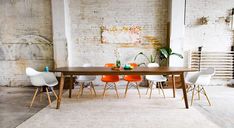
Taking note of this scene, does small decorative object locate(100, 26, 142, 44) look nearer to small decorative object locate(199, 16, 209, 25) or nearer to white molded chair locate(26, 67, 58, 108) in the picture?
small decorative object locate(199, 16, 209, 25)

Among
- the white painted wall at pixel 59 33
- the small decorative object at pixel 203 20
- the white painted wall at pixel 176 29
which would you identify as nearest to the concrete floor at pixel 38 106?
the white painted wall at pixel 176 29

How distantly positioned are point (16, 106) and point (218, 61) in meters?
5.38

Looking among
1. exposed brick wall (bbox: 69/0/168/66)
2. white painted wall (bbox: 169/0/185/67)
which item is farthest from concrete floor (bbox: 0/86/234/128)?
exposed brick wall (bbox: 69/0/168/66)

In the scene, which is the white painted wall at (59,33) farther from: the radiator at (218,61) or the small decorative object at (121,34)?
the radiator at (218,61)

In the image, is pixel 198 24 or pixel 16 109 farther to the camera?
pixel 198 24

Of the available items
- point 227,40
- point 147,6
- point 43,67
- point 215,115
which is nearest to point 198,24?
point 227,40

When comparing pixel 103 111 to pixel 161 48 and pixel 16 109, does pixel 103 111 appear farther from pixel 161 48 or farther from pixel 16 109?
pixel 161 48

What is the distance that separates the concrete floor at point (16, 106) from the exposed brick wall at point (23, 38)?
760mm

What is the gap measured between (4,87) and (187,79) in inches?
206

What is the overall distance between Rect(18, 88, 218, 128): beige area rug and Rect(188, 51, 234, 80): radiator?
5.82 ft

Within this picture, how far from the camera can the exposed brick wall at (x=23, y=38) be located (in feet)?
17.5

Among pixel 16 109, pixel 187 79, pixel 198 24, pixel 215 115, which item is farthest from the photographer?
pixel 198 24

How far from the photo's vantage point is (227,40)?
5.33 m

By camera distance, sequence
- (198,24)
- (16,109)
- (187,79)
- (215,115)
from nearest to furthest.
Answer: (215,115) < (16,109) < (187,79) < (198,24)
